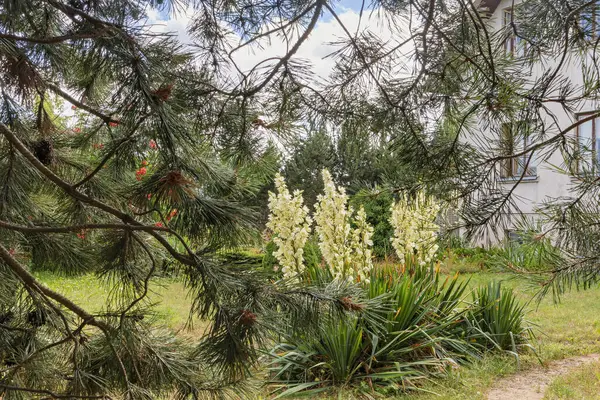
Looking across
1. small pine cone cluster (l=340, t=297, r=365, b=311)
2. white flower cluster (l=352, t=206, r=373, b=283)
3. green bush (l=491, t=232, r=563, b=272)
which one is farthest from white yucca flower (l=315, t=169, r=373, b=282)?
small pine cone cluster (l=340, t=297, r=365, b=311)

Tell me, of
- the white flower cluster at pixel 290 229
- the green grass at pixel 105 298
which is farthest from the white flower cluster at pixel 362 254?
the green grass at pixel 105 298

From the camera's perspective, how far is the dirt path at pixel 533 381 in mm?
3172

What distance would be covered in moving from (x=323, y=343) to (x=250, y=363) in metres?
2.22

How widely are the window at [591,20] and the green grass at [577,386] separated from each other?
2.31m

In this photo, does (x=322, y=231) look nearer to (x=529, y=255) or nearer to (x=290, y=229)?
(x=290, y=229)

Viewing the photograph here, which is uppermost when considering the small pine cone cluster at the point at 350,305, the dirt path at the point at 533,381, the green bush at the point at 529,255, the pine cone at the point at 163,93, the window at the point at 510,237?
the pine cone at the point at 163,93

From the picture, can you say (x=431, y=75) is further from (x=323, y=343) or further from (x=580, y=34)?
(x=323, y=343)

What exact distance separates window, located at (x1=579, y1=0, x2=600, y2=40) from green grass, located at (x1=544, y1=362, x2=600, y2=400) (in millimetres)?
2314

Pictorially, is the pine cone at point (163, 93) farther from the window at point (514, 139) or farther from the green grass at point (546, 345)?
the green grass at point (546, 345)

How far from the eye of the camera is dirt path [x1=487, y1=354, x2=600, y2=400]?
10.4 ft

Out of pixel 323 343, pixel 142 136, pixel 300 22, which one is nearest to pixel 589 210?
pixel 300 22

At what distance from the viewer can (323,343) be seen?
349cm

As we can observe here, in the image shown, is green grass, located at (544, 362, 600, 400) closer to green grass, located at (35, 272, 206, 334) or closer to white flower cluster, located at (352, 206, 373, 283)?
white flower cluster, located at (352, 206, 373, 283)

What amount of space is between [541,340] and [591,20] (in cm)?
371
